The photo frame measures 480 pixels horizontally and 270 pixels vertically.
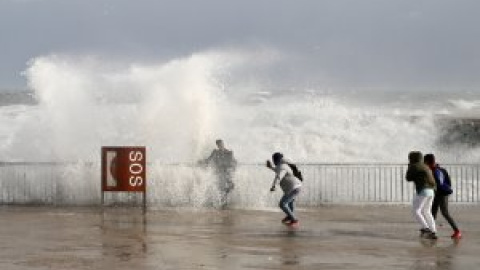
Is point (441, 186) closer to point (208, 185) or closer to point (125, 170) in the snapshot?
point (125, 170)

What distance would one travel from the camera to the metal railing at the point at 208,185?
77.6ft

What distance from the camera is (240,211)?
2191cm

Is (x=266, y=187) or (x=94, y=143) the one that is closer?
(x=266, y=187)

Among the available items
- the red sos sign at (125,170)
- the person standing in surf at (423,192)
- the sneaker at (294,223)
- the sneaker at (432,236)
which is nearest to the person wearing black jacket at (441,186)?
the person standing in surf at (423,192)

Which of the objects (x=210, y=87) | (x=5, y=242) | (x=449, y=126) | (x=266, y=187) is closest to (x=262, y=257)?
(x=5, y=242)

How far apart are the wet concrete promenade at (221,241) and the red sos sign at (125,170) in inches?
25.1

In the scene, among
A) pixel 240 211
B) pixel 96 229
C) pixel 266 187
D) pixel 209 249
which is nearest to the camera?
pixel 209 249

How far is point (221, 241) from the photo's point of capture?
1554cm

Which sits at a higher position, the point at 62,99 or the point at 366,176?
the point at 62,99

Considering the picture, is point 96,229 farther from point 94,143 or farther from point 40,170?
point 94,143

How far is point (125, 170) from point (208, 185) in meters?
3.01

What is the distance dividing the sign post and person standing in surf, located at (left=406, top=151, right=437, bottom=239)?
6.65 metres

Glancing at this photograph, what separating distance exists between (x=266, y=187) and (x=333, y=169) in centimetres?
285

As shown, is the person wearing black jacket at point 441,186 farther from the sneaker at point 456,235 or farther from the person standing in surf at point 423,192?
the person standing in surf at point 423,192
